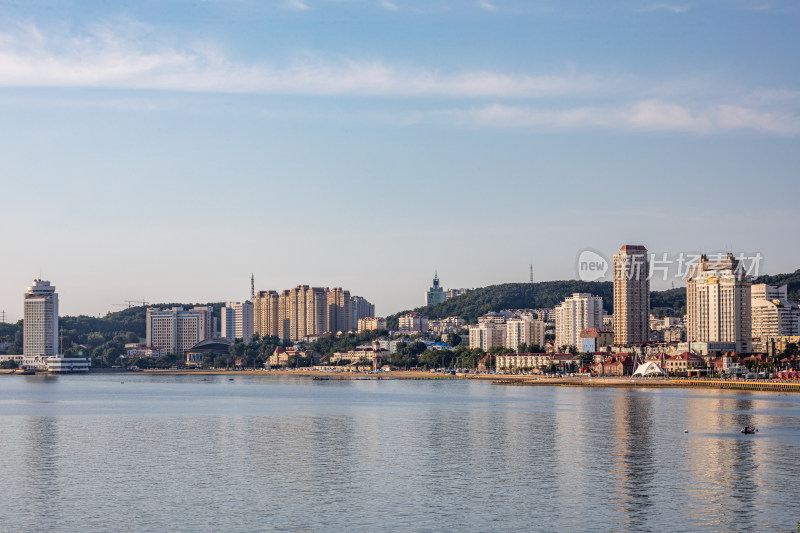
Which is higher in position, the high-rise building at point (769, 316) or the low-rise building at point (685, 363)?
the high-rise building at point (769, 316)

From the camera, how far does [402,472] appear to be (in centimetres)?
3656

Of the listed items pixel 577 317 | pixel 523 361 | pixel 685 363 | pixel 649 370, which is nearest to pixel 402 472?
pixel 649 370

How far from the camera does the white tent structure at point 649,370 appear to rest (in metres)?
130

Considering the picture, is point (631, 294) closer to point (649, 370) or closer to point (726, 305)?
point (726, 305)

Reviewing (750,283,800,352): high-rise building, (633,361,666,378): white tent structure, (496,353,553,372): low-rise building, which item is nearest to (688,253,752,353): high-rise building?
(750,283,800,352): high-rise building

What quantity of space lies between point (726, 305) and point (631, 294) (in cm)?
2408

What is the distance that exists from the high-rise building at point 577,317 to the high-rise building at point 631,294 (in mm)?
14960

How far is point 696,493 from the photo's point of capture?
3206 centimetres

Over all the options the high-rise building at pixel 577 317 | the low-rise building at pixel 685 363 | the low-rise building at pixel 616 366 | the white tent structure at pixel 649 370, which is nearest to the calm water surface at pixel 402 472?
the white tent structure at pixel 649 370

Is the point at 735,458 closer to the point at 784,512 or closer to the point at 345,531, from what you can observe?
the point at 784,512

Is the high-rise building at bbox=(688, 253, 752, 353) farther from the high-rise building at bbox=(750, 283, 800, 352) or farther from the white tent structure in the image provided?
the white tent structure

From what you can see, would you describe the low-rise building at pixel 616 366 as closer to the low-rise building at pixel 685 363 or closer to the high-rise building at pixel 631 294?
the low-rise building at pixel 685 363

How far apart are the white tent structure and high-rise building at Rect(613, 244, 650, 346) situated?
32849 mm

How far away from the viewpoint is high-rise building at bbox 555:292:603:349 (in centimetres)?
18525
